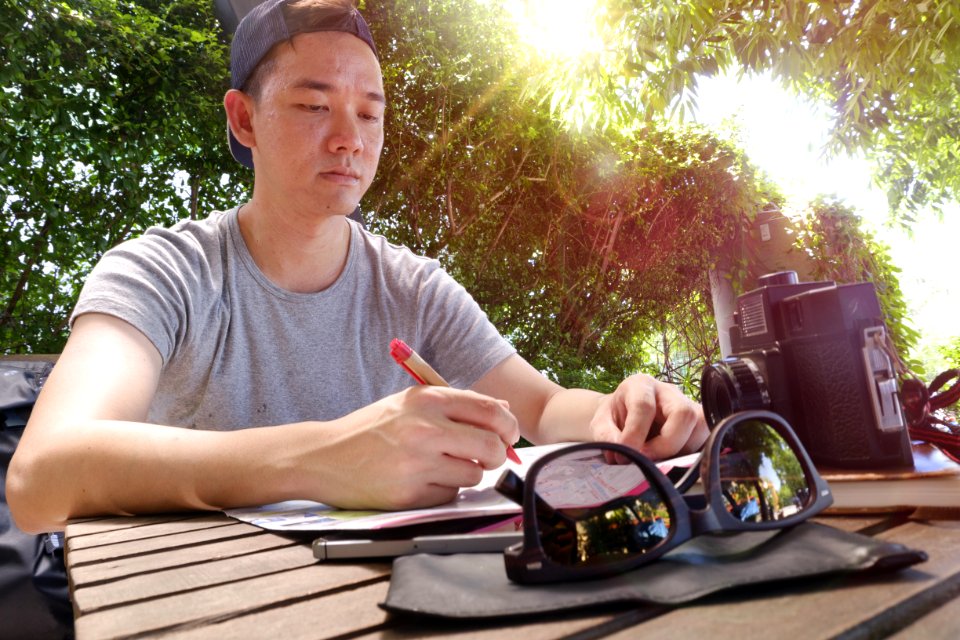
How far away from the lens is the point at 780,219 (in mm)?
4578

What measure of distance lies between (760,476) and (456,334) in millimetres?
1120

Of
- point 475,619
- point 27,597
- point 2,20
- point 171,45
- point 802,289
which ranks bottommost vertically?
point 27,597

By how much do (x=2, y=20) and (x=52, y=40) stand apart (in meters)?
0.26

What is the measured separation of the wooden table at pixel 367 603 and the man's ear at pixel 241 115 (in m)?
1.06

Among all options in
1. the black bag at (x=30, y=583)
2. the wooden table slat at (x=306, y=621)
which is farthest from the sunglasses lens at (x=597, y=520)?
the black bag at (x=30, y=583)

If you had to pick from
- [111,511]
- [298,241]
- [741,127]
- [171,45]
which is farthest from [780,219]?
[111,511]

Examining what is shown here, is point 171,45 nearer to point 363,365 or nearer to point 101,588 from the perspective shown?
point 363,365

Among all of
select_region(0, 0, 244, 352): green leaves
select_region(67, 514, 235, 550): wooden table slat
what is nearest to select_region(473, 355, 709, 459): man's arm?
select_region(67, 514, 235, 550): wooden table slat

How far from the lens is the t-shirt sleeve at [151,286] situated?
1108mm

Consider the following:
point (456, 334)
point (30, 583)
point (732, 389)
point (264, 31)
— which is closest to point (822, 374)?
point (732, 389)

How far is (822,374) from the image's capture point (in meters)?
0.73

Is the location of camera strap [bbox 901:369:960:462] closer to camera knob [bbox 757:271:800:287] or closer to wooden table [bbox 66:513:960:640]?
camera knob [bbox 757:271:800:287]

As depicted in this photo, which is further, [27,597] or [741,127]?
[741,127]

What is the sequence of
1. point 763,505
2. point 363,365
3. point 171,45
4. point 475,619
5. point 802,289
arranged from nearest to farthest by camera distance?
point 475,619 → point 763,505 → point 802,289 → point 363,365 → point 171,45
